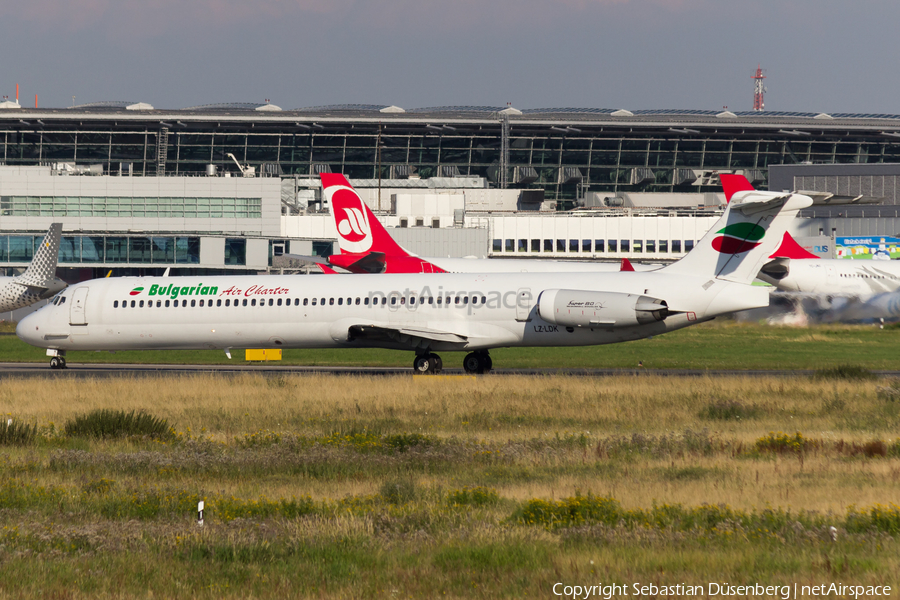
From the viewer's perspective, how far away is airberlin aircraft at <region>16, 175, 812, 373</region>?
2866 cm

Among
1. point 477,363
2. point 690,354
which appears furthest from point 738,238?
point 690,354

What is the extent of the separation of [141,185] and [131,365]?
1972 inches

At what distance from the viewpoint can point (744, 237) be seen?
28.3 metres

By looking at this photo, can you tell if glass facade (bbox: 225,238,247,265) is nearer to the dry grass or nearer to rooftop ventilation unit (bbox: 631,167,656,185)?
the dry grass

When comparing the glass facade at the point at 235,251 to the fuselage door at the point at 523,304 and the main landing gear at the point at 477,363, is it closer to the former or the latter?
the main landing gear at the point at 477,363

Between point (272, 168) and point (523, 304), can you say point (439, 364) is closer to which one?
point (523, 304)

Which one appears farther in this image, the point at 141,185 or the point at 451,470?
the point at 141,185

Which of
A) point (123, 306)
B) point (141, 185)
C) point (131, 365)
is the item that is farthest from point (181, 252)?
point (123, 306)

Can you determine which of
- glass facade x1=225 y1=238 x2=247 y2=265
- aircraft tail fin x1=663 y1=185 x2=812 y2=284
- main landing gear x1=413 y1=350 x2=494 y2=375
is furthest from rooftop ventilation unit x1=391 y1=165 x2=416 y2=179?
aircraft tail fin x1=663 y1=185 x2=812 y2=284

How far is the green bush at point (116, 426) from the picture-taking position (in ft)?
60.8

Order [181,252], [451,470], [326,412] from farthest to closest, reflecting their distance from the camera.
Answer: [181,252]
[326,412]
[451,470]

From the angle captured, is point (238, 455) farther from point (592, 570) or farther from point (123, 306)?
point (123, 306)

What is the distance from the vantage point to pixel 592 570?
29.3 ft

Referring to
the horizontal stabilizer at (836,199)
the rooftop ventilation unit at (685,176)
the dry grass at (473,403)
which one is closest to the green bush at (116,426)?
the dry grass at (473,403)
